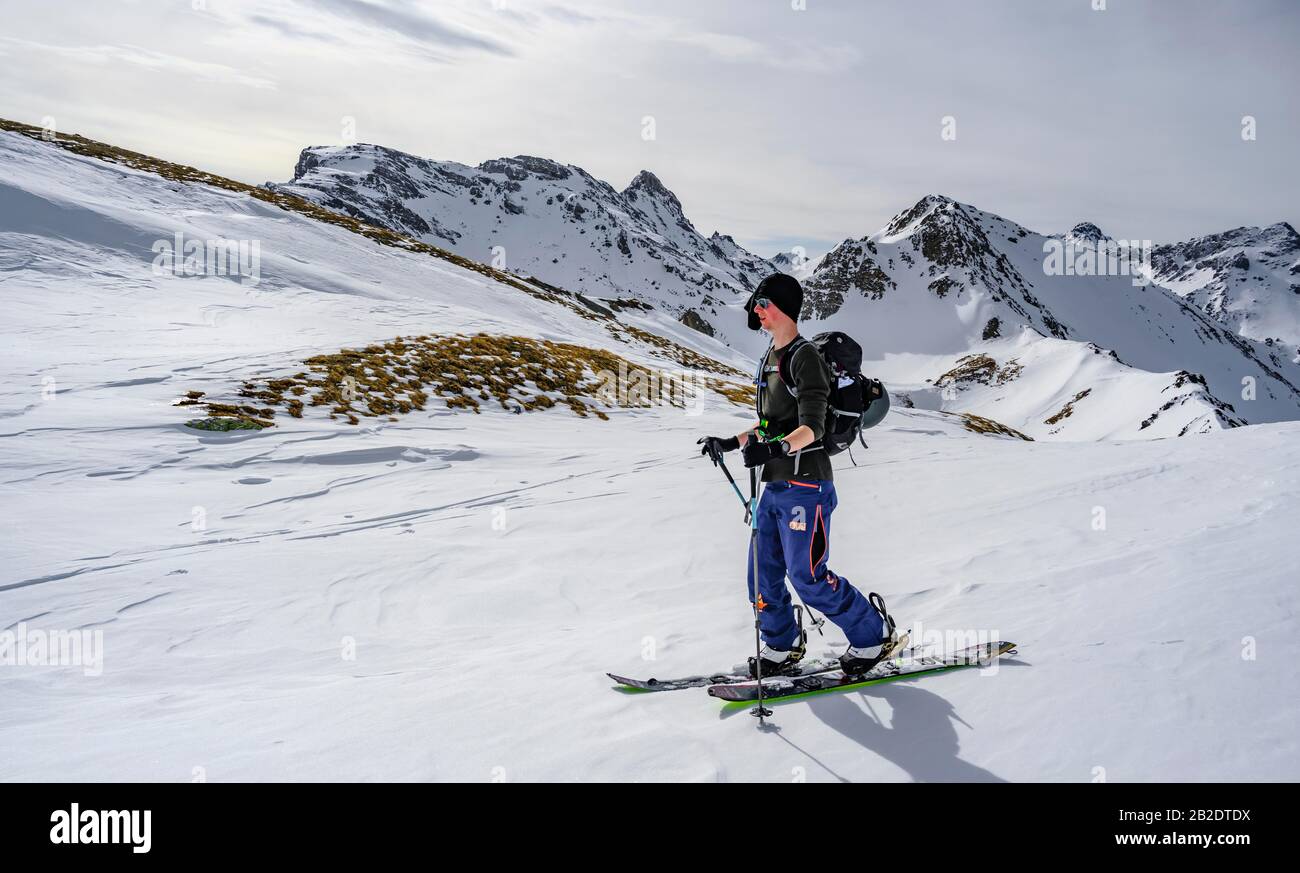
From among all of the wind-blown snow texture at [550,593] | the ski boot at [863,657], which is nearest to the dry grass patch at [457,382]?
the wind-blown snow texture at [550,593]

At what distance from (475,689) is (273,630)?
2613mm

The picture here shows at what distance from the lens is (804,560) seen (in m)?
4.01

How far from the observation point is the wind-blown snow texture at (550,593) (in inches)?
136

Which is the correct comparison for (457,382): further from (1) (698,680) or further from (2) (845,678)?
(2) (845,678)

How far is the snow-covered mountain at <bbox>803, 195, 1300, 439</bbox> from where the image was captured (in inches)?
3644

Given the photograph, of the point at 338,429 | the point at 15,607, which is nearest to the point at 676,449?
the point at 338,429

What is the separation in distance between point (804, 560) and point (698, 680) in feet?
3.97
